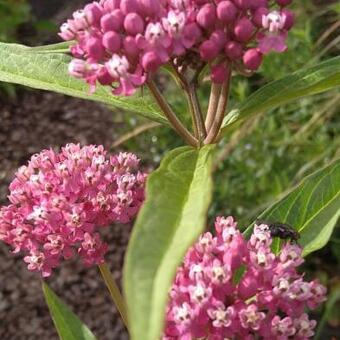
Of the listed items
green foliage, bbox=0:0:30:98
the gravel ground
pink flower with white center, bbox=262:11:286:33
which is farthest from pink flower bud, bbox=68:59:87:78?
green foliage, bbox=0:0:30:98

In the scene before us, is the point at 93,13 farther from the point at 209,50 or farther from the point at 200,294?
the point at 200,294

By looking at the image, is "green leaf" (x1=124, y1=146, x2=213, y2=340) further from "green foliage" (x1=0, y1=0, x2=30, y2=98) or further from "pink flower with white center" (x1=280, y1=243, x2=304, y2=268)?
"green foliage" (x1=0, y1=0, x2=30, y2=98)

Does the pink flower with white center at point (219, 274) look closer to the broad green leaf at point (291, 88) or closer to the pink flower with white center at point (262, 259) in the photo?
the pink flower with white center at point (262, 259)

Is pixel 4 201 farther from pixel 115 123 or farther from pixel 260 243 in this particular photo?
pixel 260 243

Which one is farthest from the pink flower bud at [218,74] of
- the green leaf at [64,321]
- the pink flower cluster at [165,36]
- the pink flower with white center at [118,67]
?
the green leaf at [64,321]

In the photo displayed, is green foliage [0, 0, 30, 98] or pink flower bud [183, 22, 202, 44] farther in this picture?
green foliage [0, 0, 30, 98]
